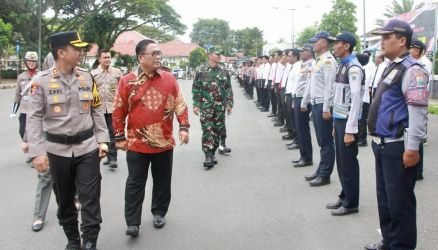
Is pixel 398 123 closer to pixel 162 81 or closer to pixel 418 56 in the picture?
pixel 162 81

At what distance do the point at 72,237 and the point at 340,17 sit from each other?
4080 cm

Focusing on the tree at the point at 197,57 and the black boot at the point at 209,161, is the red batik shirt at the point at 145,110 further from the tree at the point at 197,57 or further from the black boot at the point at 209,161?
the tree at the point at 197,57

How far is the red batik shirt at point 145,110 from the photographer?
15.2 ft

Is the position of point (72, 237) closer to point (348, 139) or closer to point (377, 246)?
point (377, 246)

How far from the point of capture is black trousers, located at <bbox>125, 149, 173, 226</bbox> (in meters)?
4.71

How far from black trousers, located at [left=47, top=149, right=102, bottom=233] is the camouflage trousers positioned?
12.2 feet

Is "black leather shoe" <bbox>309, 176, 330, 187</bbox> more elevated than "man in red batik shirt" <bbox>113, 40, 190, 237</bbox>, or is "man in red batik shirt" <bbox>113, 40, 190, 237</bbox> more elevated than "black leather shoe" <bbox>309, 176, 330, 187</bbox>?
"man in red batik shirt" <bbox>113, 40, 190, 237</bbox>

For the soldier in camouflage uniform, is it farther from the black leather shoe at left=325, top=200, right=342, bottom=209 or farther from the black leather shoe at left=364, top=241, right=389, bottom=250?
the black leather shoe at left=364, top=241, right=389, bottom=250

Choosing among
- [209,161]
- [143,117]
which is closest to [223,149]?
[209,161]

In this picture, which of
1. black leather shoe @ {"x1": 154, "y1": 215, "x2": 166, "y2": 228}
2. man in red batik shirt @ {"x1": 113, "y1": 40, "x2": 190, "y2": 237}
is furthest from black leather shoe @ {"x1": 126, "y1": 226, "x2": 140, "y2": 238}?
black leather shoe @ {"x1": 154, "y1": 215, "x2": 166, "y2": 228}

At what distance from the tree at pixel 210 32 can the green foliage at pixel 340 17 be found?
81.0 meters

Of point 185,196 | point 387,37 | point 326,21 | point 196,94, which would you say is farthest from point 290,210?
point 326,21

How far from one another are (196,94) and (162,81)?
3283 mm

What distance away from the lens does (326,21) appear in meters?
41.8
